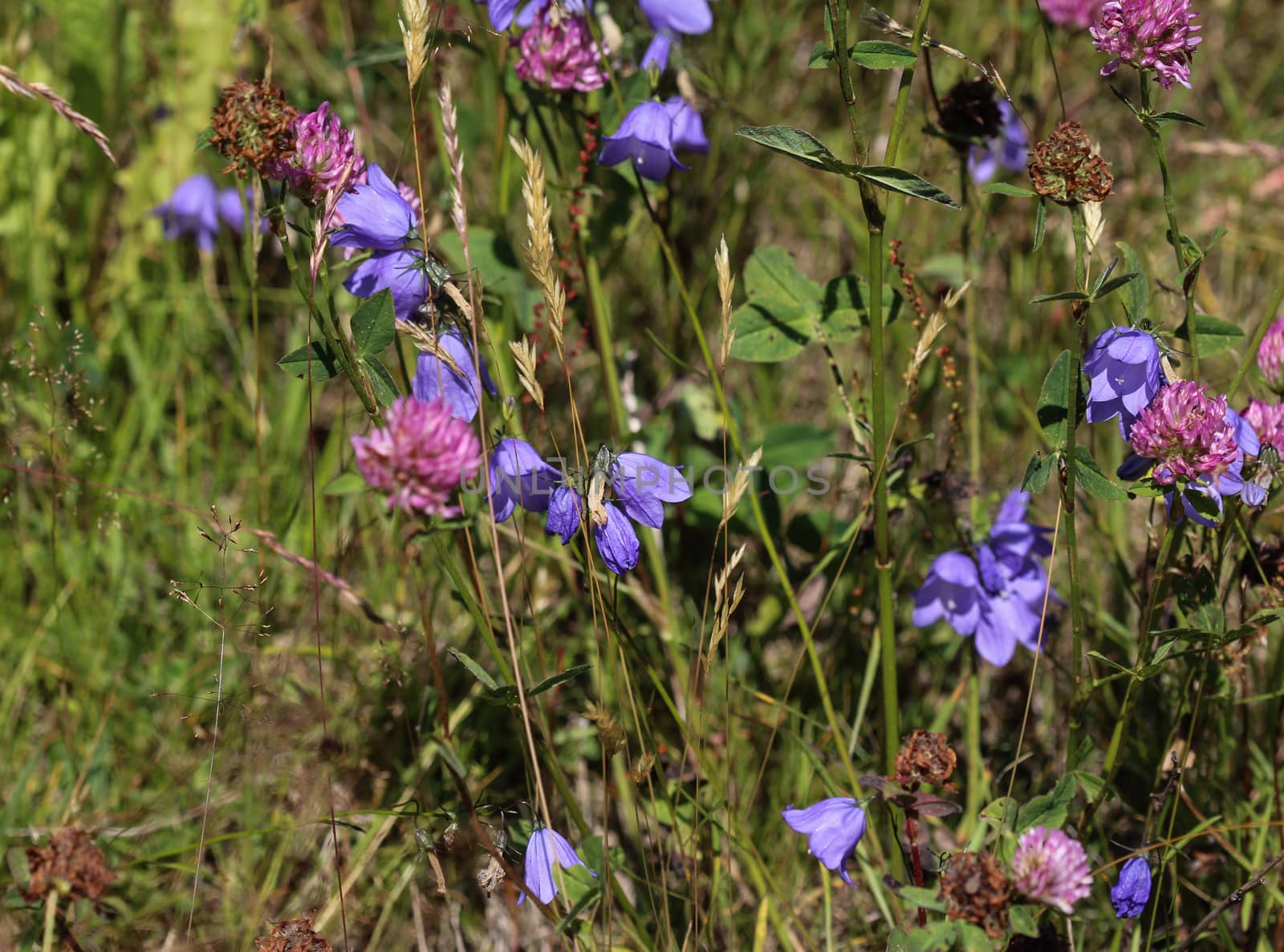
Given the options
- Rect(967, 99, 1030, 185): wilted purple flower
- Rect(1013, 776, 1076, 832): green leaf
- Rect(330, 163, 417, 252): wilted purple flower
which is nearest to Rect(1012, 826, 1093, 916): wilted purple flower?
Rect(1013, 776, 1076, 832): green leaf

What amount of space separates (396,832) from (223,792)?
0.33 m

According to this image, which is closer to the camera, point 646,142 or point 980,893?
point 980,893

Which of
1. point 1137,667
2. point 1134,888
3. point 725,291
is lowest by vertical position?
point 1134,888

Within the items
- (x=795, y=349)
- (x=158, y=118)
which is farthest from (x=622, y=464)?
(x=158, y=118)

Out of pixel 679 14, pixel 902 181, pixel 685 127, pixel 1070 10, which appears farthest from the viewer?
pixel 1070 10

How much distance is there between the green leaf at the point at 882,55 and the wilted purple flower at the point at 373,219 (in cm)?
62

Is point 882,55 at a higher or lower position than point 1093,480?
A: higher

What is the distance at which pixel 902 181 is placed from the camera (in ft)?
4.49

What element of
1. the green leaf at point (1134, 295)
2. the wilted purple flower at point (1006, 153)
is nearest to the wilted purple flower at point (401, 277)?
the green leaf at point (1134, 295)

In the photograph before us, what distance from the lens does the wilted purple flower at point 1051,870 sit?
1.16m

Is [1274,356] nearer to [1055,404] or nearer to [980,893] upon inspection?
[1055,404]

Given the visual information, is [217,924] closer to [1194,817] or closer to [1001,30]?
[1194,817]

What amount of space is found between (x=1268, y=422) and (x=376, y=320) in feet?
4.02

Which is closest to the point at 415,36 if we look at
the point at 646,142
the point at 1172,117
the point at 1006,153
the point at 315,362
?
the point at 315,362
